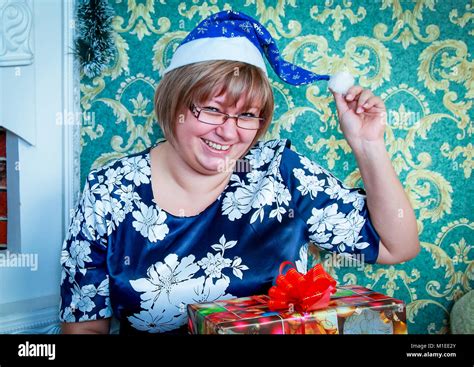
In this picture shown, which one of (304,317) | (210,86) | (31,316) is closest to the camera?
(304,317)

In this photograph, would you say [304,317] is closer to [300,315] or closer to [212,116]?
[300,315]

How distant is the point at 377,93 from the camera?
1.07 meters

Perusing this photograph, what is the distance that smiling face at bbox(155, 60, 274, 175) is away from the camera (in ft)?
3.11

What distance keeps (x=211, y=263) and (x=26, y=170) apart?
0.43 m

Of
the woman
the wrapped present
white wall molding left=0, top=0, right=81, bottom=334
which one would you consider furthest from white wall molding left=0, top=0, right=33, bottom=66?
the wrapped present

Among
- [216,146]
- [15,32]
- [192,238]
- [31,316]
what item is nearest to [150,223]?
[192,238]

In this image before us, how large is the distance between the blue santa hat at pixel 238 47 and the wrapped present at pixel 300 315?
0.43 m

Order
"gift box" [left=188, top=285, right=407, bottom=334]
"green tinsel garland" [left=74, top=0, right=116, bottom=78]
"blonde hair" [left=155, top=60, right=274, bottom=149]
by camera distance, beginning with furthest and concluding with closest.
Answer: "green tinsel garland" [left=74, top=0, right=116, bottom=78] < "blonde hair" [left=155, top=60, right=274, bottom=149] < "gift box" [left=188, top=285, right=407, bottom=334]

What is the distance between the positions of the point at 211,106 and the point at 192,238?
267mm

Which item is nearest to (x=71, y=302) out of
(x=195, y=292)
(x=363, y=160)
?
(x=195, y=292)

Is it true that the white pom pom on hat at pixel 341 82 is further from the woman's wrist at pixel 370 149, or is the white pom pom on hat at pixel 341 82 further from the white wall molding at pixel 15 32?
the white wall molding at pixel 15 32

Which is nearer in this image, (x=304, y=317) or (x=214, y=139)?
(x=304, y=317)

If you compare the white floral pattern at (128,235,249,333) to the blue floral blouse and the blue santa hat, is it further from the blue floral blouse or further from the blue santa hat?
the blue santa hat

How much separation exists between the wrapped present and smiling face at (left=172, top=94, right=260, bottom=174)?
0.30 meters
